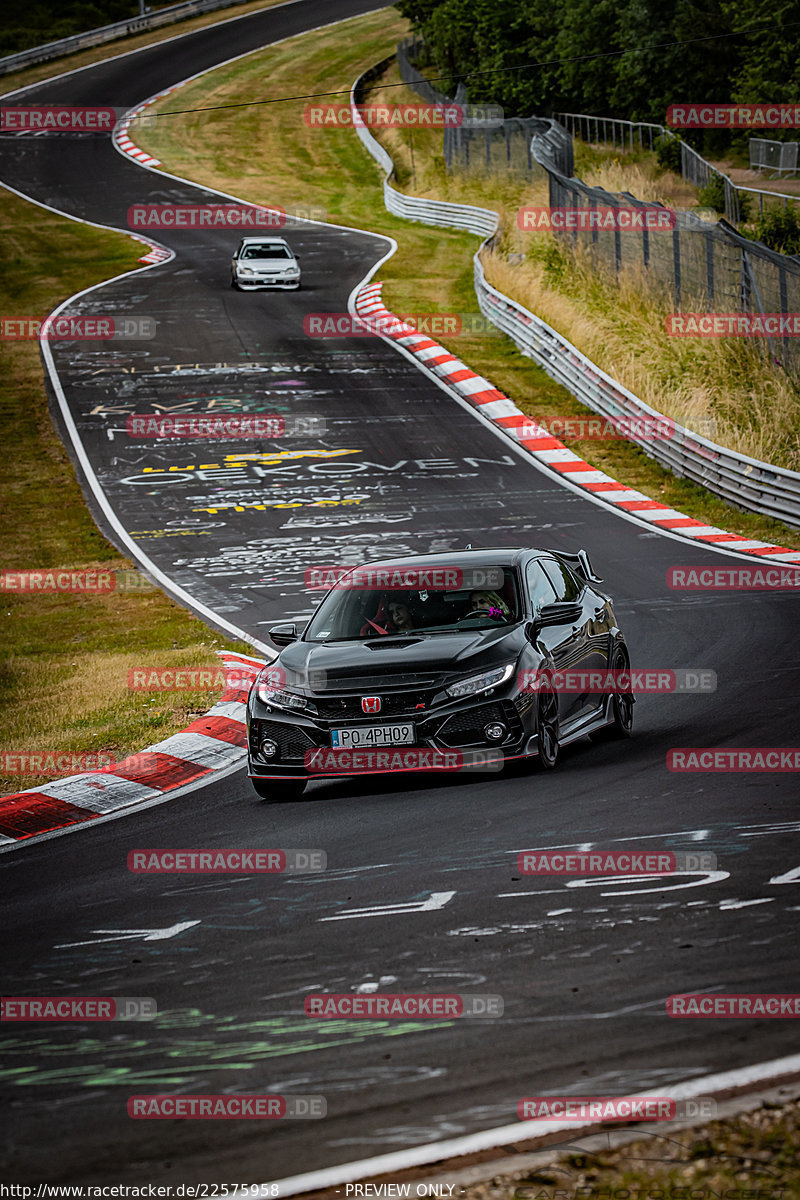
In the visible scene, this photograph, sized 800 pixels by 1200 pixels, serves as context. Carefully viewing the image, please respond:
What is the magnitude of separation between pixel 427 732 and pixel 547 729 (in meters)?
0.89

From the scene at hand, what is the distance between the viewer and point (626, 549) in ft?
64.3

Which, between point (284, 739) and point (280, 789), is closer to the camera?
point (284, 739)

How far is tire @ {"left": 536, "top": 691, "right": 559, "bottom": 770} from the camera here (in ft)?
31.2

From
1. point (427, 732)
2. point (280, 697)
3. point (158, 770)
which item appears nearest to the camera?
point (427, 732)

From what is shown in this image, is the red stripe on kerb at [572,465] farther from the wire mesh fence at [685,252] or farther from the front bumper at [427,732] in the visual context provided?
the front bumper at [427,732]

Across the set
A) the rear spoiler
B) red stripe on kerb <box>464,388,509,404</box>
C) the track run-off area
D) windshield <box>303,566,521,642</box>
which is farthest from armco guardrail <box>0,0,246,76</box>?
windshield <box>303,566,521,642</box>

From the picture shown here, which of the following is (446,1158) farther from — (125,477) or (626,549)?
(125,477)

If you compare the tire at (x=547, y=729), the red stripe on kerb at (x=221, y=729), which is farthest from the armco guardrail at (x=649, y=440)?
the tire at (x=547, y=729)

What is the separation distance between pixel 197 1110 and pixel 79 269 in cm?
4258

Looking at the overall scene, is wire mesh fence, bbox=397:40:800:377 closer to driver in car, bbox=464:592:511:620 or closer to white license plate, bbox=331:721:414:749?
driver in car, bbox=464:592:511:620

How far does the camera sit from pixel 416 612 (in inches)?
406

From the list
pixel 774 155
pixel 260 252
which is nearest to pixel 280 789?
pixel 260 252

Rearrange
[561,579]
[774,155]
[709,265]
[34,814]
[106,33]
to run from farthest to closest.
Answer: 1. [106,33]
2. [774,155]
3. [709,265]
4. [561,579]
5. [34,814]

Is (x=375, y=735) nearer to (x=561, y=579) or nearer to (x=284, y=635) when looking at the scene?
Answer: (x=284, y=635)
